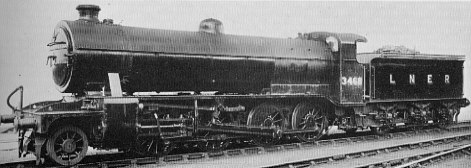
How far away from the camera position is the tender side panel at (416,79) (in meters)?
15.0

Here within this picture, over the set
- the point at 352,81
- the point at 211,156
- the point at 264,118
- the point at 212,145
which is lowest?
the point at 211,156

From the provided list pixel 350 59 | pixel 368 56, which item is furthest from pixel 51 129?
pixel 368 56

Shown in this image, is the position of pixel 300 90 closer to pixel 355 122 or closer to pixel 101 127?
pixel 355 122

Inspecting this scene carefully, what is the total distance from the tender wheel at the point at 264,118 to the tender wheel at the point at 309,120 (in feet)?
1.76

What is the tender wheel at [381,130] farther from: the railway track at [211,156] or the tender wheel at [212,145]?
the tender wheel at [212,145]

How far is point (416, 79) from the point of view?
16297mm

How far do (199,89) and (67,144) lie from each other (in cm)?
351

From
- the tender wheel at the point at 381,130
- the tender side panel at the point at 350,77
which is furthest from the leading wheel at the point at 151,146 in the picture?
the tender wheel at the point at 381,130

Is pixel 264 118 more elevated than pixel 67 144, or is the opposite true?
pixel 264 118

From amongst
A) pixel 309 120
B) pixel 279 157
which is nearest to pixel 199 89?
pixel 279 157

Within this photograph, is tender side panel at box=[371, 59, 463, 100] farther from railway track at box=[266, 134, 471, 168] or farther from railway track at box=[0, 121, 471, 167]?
railway track at box=[266, 134, 471, 168]

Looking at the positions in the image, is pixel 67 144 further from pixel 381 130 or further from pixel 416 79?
pixel 416 79

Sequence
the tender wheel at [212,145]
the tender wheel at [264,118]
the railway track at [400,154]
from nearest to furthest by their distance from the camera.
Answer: the railway track at [400,154] < the tender wheel at [212,145] < the tender wheel at [264,118]

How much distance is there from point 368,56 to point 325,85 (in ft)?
8.15
